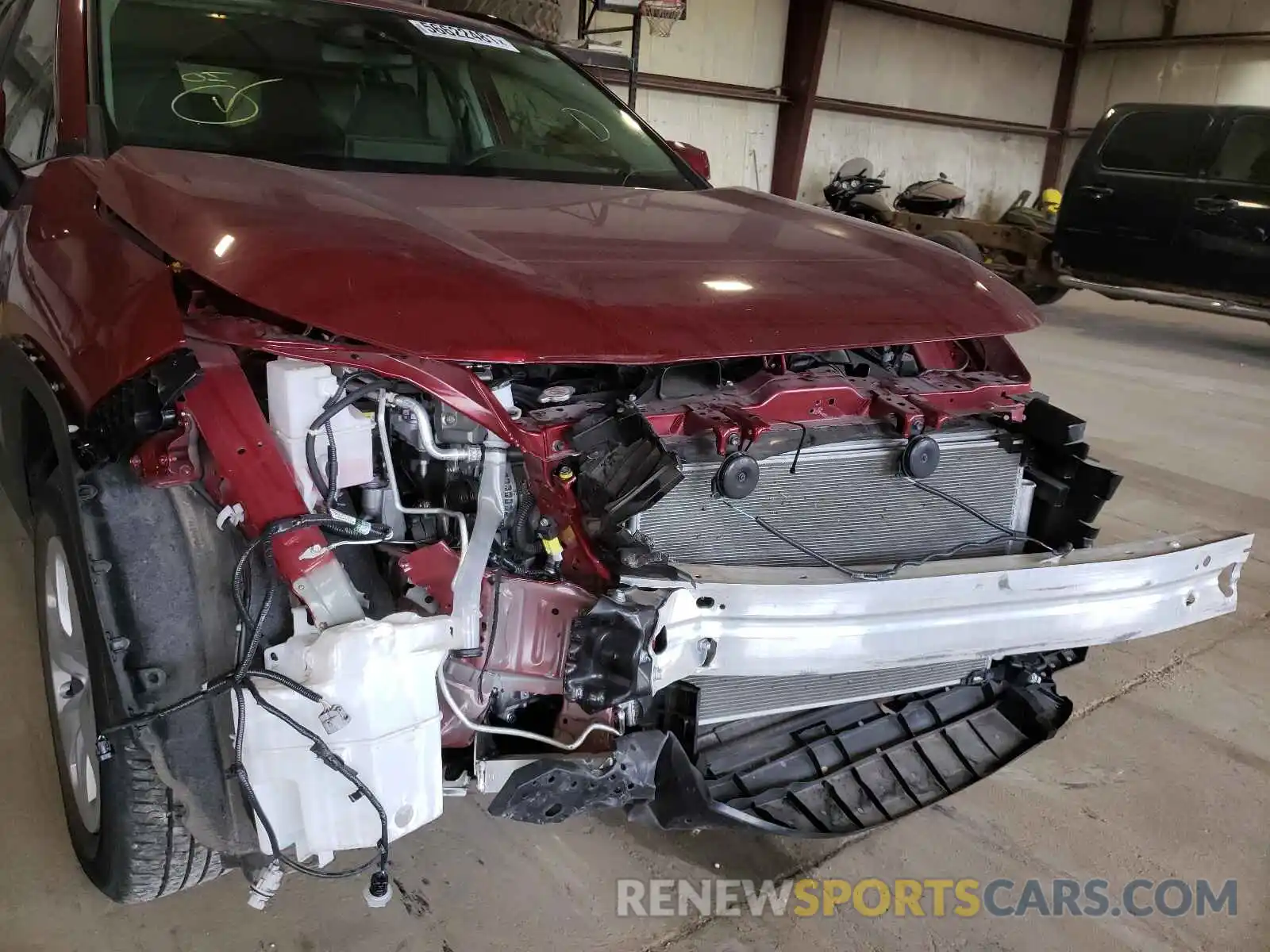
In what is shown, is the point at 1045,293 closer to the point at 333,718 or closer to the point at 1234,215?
the point at 1234,215

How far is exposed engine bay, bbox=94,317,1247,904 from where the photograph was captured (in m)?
1.40

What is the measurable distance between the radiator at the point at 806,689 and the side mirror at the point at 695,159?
1566mm

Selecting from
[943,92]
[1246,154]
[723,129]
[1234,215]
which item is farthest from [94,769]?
[943,92]

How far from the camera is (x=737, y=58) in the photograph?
9406mm

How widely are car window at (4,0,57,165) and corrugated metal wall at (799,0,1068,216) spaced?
8.87 metres

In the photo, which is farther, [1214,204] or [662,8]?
[1214,204]

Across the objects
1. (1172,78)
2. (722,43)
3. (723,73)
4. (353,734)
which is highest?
(1172,78)

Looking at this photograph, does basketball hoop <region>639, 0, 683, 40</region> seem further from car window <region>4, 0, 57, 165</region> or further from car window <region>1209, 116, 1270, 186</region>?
car window <region>4, 0, 57, 165</region>

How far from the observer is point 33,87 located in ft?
7.57

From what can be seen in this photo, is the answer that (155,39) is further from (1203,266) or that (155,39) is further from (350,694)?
(1203,266)

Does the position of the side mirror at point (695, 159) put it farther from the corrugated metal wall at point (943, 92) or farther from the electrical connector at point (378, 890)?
the corrugated metal wall at point (943, 92)

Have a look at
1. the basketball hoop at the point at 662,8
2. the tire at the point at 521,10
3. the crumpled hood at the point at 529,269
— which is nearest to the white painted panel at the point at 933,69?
the basketball hoop at the point at 662,8

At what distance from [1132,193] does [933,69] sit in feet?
16.5

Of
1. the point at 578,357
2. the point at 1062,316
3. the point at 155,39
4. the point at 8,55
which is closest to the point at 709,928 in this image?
the point at 578,357
